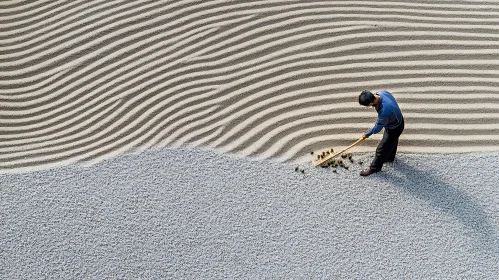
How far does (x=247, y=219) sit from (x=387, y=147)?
147cm

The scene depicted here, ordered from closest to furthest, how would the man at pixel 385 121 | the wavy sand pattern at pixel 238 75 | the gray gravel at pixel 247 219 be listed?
the man at pixel 385 121
the gray gravel at pixel 247 219
the wavy sand pattern at pixel 238 75

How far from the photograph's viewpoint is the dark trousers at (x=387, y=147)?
4595mm

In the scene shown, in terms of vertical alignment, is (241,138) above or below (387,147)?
below

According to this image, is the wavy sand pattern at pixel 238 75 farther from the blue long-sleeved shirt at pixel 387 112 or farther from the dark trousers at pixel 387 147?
the blue long-sleeved shirt at pixel 387 112

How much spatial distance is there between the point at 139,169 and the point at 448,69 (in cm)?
348

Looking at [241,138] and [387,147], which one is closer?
[387,147]

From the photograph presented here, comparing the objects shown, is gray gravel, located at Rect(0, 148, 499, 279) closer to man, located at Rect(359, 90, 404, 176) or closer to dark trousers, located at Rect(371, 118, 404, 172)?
dark trousers, located at Rect(371, 118, 404, 172)

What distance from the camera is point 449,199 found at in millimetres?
4840

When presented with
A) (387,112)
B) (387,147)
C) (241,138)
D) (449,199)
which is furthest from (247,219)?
(449,199)

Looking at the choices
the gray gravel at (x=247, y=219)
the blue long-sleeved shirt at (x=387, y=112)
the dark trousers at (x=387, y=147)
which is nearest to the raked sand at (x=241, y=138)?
the gray gravel at (x=247, y=219)

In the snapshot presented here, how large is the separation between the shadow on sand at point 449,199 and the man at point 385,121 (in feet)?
0.90

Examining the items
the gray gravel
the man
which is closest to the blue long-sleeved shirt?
the man

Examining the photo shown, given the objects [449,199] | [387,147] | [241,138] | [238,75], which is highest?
[238,75]

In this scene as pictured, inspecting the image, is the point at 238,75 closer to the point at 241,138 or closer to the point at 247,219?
the point at 241,138
